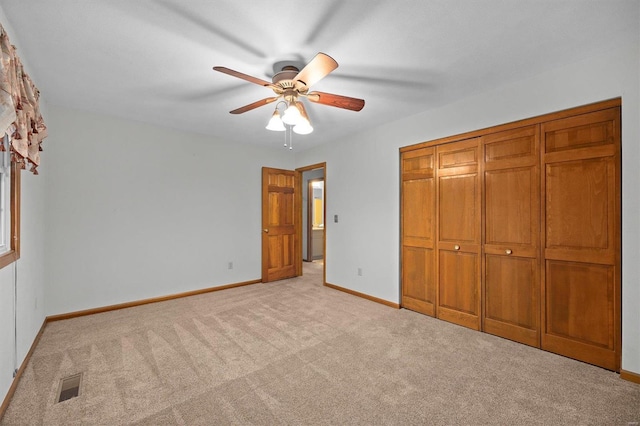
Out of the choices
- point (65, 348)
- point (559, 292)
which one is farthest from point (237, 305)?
point (559, 292)

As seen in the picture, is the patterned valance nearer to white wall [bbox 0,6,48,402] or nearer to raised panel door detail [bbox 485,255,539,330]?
white wall [bbox 0,6,48,402]

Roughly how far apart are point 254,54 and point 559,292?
3.29m

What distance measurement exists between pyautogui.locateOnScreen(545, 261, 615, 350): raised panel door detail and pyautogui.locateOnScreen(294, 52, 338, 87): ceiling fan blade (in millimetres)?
2553

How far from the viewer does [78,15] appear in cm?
180

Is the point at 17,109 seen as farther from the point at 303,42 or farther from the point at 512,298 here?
the point at 512,298

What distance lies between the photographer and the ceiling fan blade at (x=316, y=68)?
1.75 meters

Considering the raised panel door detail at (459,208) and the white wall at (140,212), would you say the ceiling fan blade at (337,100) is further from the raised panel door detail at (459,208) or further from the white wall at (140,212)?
the white wall at (140,212)

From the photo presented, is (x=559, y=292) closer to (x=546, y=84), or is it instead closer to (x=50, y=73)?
(x=546, y=84)

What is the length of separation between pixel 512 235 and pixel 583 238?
52 cm

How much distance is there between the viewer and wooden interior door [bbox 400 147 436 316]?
136 inches

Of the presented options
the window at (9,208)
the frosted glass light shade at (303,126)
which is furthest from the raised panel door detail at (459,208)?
the window at (9,208)

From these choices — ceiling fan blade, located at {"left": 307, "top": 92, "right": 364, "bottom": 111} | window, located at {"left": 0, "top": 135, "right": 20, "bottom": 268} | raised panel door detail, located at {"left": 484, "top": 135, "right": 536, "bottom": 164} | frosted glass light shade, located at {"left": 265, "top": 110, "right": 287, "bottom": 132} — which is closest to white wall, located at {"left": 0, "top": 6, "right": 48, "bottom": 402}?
window, located at {"left": 0, "top": 135, "right": 20, "bottom": 268}

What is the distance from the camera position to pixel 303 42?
81.2 inches

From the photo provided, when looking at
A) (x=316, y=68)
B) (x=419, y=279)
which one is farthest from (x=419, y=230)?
(x=316, y=68)
